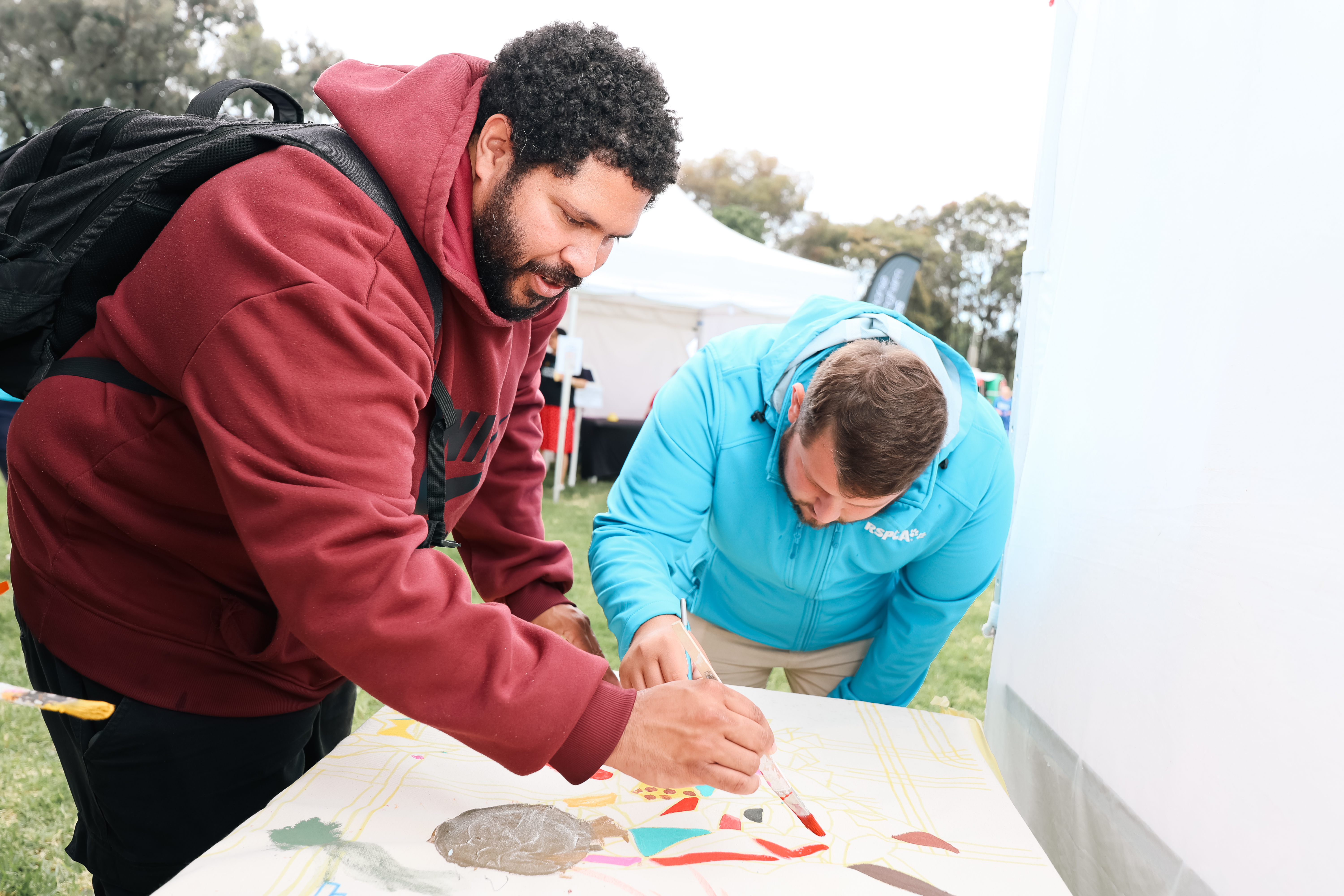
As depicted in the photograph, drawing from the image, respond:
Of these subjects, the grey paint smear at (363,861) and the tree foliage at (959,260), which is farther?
the tree foliage at (959,260)

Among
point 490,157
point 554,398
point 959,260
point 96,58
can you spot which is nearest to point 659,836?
point 490,157

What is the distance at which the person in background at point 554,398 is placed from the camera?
21.0 ft

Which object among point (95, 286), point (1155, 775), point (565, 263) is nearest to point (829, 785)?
point (1155, 775)

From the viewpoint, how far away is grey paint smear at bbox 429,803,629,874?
3.11 feet

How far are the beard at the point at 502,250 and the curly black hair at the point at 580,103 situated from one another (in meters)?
0.03

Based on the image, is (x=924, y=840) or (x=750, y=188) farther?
(x=750, y=188)

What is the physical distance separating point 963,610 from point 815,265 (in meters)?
5.91

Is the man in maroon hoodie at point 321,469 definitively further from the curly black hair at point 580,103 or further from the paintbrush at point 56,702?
the paintbrush at point 56,702

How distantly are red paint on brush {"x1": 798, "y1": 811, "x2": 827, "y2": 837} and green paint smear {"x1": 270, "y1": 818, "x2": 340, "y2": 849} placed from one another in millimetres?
563

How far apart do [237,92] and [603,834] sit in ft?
3.32

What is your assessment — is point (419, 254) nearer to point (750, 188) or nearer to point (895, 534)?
point (895, 534)

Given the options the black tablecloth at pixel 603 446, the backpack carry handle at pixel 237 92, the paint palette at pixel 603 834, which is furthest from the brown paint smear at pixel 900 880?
the black tablecloth at pixel 603 446

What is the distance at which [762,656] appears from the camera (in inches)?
77.3

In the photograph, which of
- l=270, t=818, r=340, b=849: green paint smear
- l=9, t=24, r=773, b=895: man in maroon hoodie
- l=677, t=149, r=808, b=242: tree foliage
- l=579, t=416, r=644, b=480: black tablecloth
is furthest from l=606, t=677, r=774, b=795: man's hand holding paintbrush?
l=677, t=149, r=808, b=242: tree foliage
